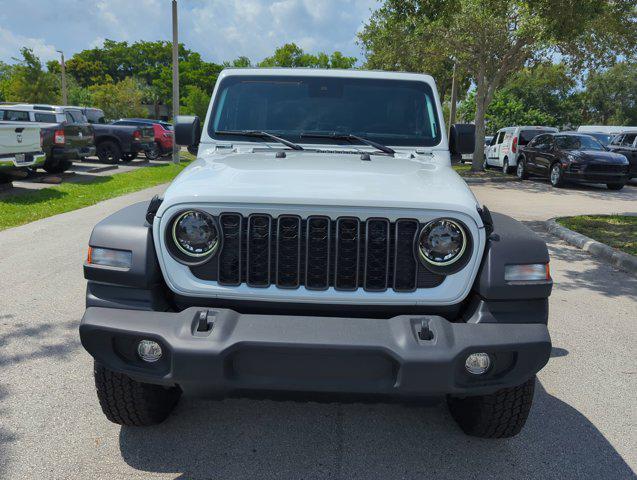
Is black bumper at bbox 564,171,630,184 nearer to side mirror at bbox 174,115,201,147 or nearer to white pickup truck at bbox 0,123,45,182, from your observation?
white pickup truck at bbox 0,123,45,182

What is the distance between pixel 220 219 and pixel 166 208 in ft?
0.83

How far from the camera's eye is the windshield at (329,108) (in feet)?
13.1

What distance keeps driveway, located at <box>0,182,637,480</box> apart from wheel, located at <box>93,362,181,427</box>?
0.12 m

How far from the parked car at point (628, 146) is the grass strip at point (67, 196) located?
14.1 metres

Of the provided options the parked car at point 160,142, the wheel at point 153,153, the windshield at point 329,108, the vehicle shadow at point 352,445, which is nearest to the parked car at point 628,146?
the wheel at point 153,153

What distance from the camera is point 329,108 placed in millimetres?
4062

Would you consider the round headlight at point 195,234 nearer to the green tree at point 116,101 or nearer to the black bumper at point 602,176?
the black bumper at point 602,176

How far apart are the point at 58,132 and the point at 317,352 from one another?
13614mm

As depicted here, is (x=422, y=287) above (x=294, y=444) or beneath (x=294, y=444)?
above

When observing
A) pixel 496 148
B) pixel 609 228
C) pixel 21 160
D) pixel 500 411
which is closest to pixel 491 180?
pixel 496 148

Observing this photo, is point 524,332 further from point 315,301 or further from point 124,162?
point 124,162

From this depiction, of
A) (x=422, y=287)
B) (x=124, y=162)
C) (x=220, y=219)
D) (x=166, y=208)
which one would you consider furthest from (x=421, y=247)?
(x=124, y=162)

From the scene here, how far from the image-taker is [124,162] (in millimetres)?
21469

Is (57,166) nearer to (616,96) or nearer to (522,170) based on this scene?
(522,170)
